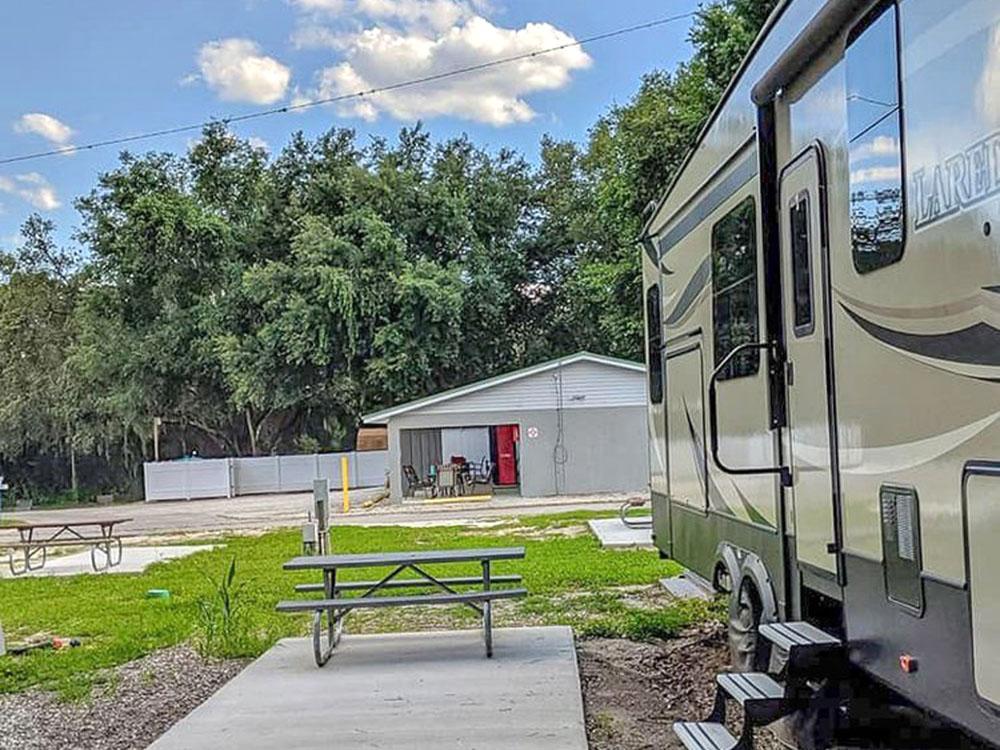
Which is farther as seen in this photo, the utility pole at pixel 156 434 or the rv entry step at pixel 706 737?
the utility pole at pixel 156 434

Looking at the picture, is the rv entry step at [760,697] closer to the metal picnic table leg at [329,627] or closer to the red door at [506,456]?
the metal picnic table leg at [329,627]

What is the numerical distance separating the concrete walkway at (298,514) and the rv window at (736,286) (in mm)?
13630

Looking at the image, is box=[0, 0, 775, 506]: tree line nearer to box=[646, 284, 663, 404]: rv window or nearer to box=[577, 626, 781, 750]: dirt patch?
box=[646, 284, 663, 404]: rv window

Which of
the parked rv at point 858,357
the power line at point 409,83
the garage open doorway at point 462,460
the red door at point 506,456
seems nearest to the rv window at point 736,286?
the parked rv at point 858,357

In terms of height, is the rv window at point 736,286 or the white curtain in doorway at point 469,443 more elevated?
the rv window at point 736,286

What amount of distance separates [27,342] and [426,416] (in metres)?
18.5

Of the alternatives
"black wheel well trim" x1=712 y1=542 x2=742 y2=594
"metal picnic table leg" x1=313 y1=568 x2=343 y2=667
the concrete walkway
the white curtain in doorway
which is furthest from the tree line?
"black wheel well trim" x1=712 y1=542 x2=742 y2=594

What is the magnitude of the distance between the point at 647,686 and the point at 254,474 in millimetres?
27424

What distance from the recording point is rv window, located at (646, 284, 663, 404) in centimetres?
673

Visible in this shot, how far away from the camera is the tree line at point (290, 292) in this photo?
30.0m

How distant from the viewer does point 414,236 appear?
3231 centimetres

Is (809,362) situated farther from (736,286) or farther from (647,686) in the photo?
(647,686)

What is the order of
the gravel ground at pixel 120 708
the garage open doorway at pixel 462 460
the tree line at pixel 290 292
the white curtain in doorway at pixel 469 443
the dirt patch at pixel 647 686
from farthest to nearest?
1. the white curtain in doorway at pixel 469 443
2. the tree line at pixel 290 292
3. the garage open doorway at pixel 462 460
4. the gravel ground at pixel 120 708
5. the dirt patch at pixel 647 686

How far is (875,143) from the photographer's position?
2930 mm
